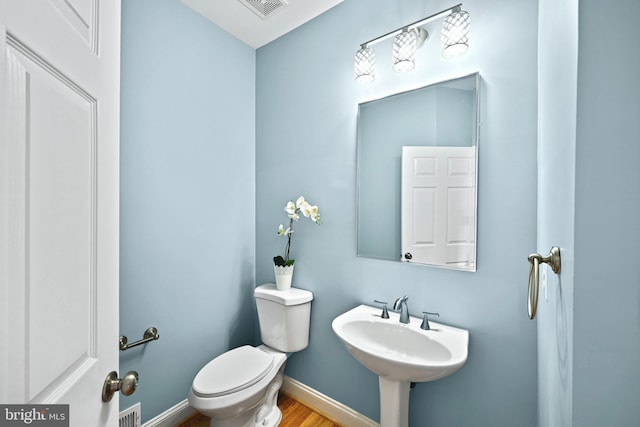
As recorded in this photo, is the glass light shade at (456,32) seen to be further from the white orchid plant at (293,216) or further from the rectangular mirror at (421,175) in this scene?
the white orchid plant at (293,216)

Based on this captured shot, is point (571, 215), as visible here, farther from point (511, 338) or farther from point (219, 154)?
point (219, 154)

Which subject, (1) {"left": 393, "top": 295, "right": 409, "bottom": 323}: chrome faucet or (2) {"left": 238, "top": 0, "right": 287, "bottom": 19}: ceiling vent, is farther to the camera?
(2) {"left": 238, "top": 0, "right": 287, "bottom": 19}: ceiling vent

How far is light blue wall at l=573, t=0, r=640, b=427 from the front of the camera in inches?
14.0

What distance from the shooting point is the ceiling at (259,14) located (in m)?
1.64

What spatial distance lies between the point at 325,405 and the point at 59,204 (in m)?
1.80

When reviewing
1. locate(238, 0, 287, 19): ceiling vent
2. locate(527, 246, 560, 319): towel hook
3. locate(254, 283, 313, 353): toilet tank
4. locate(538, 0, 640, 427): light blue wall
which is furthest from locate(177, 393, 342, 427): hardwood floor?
locate(238, 0, 287, 19): ceiling vent

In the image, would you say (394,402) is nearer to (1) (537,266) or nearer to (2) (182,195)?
(1) (537,266)

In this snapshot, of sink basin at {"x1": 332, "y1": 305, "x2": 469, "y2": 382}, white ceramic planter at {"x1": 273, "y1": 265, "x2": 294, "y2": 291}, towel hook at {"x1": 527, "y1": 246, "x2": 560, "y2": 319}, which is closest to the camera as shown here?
towel hook at {"x1": 527, "y1": 246, "x2": 560, "y2": 319}

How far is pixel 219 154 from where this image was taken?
1.84 metres

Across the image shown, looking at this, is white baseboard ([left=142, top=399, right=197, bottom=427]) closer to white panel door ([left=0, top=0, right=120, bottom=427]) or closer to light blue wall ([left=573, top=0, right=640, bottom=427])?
white panel door ([left=0, top=0, right=120, bottom=427])

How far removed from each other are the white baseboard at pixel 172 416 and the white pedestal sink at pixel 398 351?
1.16m

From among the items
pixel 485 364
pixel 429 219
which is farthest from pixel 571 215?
pixel 485 364

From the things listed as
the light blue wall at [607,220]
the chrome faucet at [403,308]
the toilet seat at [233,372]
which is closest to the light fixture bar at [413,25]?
the light blue wall at [607,220]

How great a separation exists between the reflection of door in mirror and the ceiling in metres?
1.12
